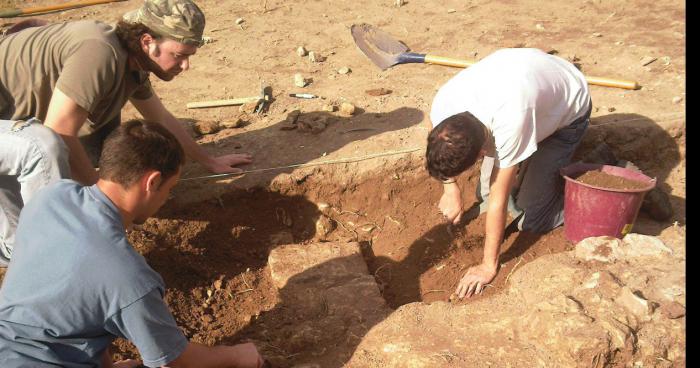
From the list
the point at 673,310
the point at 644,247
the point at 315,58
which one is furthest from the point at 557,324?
the point at 315,58

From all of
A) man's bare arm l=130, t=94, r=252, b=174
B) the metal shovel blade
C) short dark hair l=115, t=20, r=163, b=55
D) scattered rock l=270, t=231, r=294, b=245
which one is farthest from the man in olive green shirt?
the metal shovel blade

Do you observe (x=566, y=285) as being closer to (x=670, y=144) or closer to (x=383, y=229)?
(x=383, y=229)

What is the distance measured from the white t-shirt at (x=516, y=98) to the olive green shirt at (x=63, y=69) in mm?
1796

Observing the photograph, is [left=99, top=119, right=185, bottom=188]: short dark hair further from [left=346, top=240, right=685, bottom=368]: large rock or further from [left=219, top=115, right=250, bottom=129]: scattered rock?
[left=219, top=115, right=250, bottom=129]: scattered rock

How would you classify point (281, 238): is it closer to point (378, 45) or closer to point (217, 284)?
point (217, 284)

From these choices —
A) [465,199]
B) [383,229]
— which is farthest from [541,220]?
[383,229]

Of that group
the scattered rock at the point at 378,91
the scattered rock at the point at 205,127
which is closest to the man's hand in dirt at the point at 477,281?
the scattered rock at the point at 378,91

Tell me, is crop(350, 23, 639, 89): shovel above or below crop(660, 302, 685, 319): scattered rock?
above

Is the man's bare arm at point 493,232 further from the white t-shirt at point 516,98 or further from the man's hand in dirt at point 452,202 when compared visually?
the man's hand in dirt at point 452,202

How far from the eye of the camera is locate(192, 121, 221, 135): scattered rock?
4.65 meters

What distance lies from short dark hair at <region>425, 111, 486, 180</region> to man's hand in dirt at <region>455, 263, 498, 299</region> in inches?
31.8

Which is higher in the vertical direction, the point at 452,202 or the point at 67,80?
the point at 67,80

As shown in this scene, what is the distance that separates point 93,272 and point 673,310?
8.09ft

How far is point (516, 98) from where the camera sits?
10.5 ft
